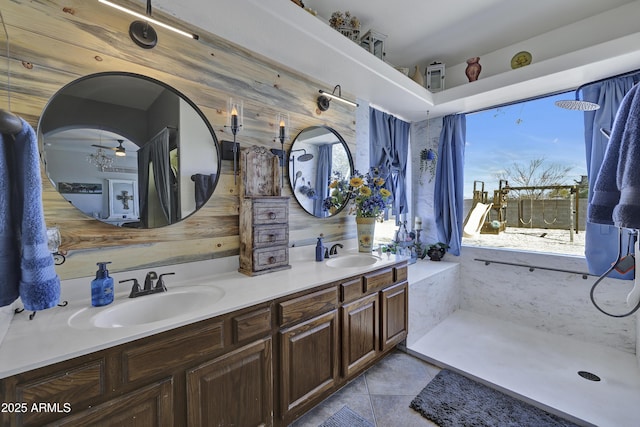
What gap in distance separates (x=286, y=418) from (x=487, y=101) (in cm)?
344

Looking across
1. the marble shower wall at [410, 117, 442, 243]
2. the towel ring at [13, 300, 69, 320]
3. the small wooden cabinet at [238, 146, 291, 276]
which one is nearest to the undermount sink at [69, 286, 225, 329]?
the towel ring at [13, 300, 69, 320]

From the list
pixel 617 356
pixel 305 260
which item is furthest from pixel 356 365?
pixel 617 356

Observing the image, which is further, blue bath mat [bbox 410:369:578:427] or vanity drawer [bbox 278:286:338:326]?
blue bath mat [bbox 410:369:578:427]

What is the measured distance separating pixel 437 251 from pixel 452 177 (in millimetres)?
935

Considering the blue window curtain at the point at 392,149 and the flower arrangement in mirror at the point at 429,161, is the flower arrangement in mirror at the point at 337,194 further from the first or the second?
the flower arrangement in mirror at the point at 429,161

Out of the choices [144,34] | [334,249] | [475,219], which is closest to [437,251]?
[475,219]

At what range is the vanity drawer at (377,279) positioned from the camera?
1935 millimetres

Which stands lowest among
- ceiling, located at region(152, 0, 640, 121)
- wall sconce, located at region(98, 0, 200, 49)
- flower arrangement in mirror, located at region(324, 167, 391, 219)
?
flower arrangement in mirror, located at region(324, 167, 391, 219)

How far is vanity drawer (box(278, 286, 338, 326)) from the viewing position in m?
1.44

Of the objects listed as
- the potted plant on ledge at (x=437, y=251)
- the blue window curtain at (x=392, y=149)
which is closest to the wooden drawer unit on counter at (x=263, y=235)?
the blue window curtain at (x=392, y=149)

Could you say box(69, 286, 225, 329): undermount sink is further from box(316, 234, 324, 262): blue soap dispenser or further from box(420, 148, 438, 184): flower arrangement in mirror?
box(420, 148, 438, 184): flower arrangement in mirror

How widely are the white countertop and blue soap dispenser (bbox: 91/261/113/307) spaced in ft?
0.12

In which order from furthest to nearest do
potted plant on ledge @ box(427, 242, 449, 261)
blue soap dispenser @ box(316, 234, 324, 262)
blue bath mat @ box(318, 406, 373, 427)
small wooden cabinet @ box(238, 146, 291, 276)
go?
potted plant on ledge @ box(427, 242, 449, 261) → blue soap dispenser @ box(316, 234, 324, 262) → small wooden cabinet @ box(238, 146, 291, 276) → blue bath mat @ box(318, 406, 373, 427)

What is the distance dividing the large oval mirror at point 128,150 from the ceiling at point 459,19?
1448 millimetres
